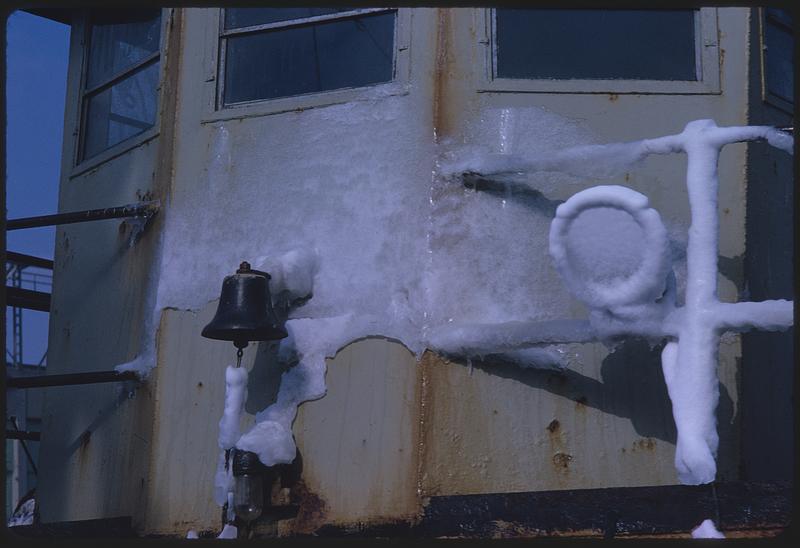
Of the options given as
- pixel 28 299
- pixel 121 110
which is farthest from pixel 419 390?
pixel 28 299

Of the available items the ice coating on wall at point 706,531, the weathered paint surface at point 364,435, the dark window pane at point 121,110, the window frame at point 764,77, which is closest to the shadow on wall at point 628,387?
the weathered paint surface at point 364,435

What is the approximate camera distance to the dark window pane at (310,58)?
517 centimetres

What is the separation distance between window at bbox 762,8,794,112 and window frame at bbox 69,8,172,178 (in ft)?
10.0

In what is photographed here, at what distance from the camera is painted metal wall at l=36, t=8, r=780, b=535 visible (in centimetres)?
450

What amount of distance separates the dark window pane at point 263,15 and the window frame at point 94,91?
0.50 m

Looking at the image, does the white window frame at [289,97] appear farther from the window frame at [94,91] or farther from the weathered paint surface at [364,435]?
the weathered paint surface at [364,435]

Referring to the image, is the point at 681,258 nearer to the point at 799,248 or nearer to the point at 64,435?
the point at 799,248

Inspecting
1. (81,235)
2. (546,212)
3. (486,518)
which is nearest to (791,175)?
(546,212)

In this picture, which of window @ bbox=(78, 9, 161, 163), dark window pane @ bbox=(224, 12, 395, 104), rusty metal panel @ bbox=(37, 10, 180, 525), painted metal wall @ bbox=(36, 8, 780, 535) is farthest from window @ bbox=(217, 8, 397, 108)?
window @ bbox=(78, 9, 161, 163)

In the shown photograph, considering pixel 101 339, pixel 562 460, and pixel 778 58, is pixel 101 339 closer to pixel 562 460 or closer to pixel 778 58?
pixel 562 460

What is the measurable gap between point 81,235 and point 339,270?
219 centimetres

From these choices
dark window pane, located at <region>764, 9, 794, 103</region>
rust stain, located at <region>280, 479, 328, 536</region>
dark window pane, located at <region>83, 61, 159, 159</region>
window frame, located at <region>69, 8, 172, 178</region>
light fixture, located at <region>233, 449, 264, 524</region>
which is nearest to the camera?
light fixture, located at <region>233, 449, 264, 524</region>

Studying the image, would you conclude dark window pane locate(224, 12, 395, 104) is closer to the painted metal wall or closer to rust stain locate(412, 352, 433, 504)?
the painted metal wall

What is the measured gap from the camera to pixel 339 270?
4902mm
